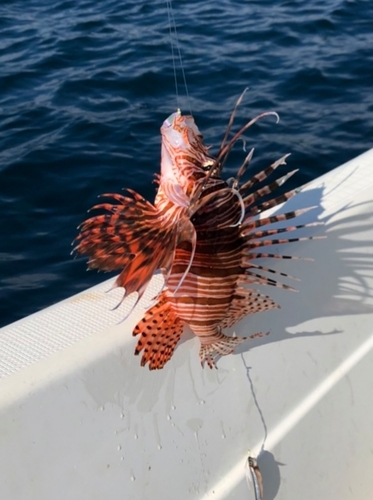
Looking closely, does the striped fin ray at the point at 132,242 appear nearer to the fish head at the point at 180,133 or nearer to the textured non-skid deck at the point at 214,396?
the fish head at the point at 180,133

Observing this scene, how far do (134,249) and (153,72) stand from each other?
553cm

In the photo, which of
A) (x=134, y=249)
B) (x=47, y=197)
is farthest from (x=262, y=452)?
(x=47, y=197)

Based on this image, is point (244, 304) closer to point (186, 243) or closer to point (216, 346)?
point (216, 346)

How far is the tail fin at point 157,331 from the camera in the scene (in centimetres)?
200

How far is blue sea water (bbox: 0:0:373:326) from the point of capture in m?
4.72

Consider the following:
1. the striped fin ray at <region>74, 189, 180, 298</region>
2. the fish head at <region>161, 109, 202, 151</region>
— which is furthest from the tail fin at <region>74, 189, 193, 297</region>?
the fish head at <region>161, 109, 202, 151</region>

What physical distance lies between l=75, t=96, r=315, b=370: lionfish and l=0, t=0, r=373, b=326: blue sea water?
2.19 m

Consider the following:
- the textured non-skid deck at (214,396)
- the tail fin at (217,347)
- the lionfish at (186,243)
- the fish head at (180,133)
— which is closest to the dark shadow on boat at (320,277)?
Answer: the textured non-skid deck at (214,396)

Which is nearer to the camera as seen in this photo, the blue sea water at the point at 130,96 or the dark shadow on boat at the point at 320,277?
the dark shadow on boat at the point at 320,277

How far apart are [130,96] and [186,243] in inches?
197

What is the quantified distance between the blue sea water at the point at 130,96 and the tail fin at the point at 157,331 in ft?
7.06

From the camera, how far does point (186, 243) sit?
187 cm

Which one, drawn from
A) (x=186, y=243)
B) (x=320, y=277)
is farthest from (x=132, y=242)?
(x=320, y=277)

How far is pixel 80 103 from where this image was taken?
254 inches
